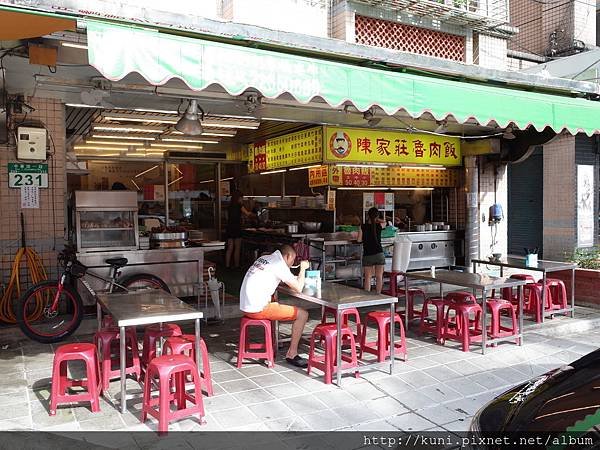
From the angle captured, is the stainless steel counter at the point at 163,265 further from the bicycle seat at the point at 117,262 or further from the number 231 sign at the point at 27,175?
the number 231 sign at the point at 27,175

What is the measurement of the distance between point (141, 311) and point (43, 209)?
3.66 meters

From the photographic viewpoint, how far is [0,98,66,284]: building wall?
23.6 feet

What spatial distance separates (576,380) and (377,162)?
7976 millimetres

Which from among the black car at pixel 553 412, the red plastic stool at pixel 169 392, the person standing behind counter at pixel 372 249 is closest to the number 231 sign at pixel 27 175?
the red plastic stool at pixel 169 392

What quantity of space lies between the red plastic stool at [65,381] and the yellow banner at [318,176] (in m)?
7.04

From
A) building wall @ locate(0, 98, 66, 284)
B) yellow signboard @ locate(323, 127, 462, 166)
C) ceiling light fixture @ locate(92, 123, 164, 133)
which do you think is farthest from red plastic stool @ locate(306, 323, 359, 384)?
ceiling light fixture @ locate(92, 123, 164, 133)

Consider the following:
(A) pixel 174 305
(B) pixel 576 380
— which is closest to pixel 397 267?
(A) pixel 174 305

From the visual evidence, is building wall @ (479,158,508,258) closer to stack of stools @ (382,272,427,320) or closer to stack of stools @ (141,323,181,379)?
stack of stools @ (382,272,427,320)

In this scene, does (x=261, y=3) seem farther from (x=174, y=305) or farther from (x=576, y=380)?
(x=576, y=380)

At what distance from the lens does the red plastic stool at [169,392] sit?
4074 mm

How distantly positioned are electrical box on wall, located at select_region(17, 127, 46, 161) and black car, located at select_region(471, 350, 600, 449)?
6675 mm

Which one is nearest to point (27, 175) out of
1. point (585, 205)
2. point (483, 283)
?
point (483, 283)

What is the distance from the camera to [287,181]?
13.6 meters

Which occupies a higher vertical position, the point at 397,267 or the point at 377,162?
the point at 377,162
